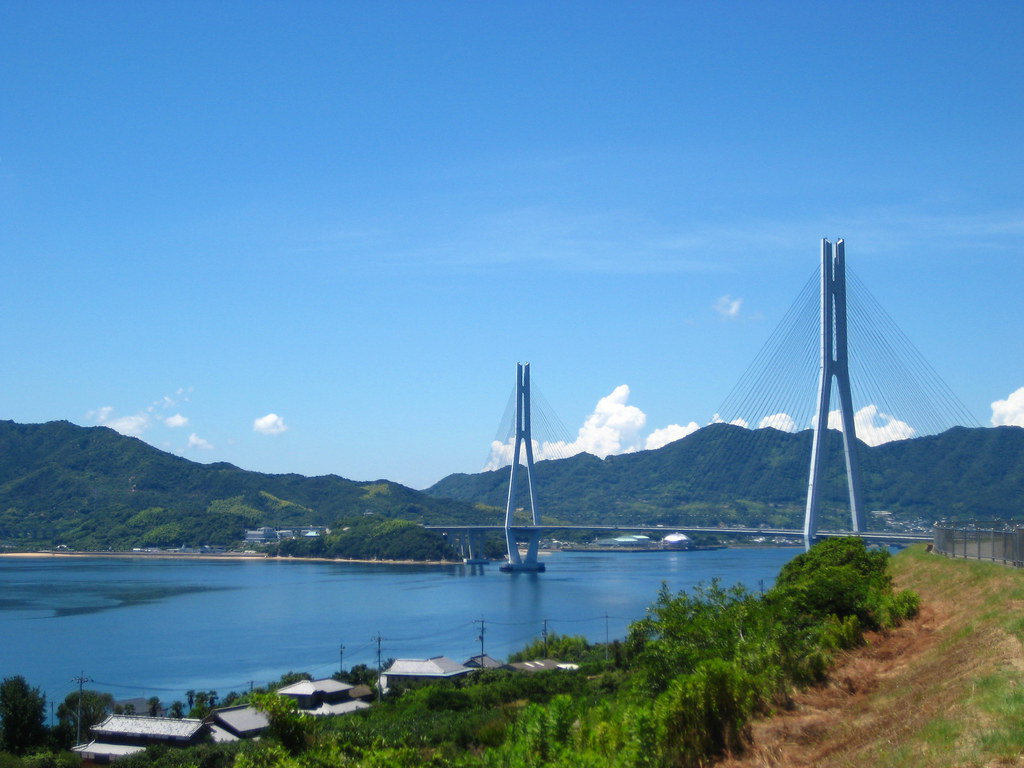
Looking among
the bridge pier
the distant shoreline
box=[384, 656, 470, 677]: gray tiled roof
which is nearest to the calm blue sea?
the bridge pier

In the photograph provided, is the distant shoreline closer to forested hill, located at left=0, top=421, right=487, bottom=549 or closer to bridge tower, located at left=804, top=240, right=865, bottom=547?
forested hill, located at left=0, top=421, right=487, bottom=549

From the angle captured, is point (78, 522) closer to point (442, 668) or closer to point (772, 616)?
point (442, 668)

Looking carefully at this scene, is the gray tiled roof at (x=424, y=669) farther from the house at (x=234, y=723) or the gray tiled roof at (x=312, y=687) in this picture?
the house at (x=234, y=723)

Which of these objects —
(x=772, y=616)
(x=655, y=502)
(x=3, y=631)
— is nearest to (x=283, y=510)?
(x=655, y=502)

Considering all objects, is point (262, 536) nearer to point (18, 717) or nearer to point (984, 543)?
point (18, 717)

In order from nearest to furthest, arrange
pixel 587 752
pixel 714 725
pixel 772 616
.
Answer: pixel 587 752, pixel 714 725, pixel 772 616

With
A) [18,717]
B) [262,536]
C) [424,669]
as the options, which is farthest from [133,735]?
[262,536]
